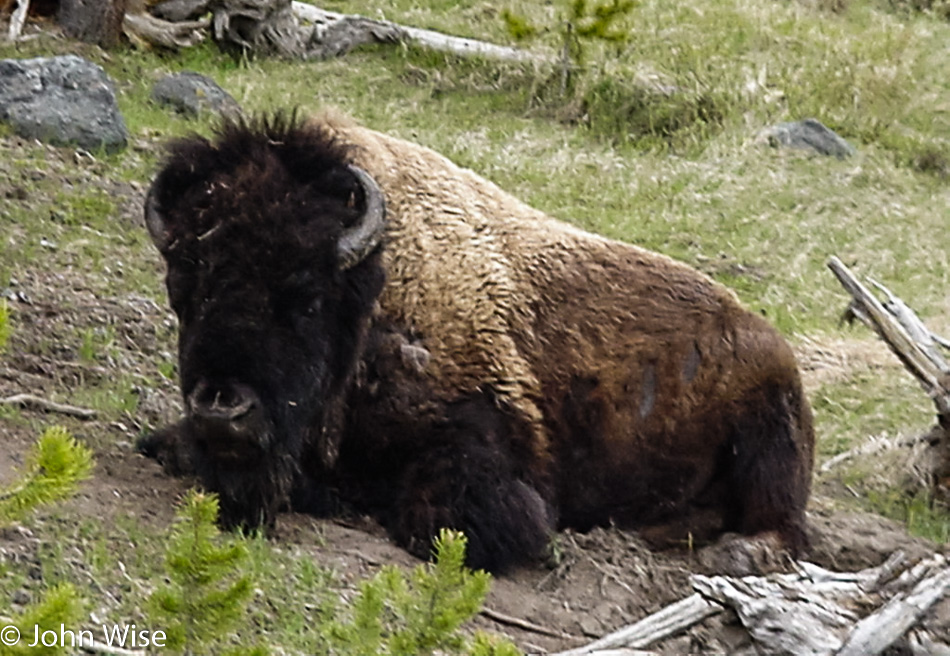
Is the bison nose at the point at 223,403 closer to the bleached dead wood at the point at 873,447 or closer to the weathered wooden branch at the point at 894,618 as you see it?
the weathered wooden branch at the point at 894,618

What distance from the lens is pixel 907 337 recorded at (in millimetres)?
7270

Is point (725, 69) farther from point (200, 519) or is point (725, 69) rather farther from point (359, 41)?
point (200, 519)

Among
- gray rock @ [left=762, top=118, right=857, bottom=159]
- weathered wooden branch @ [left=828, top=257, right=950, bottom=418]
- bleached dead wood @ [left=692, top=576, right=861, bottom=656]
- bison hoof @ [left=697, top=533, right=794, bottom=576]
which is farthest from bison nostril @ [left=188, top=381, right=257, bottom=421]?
gray rock @ [left=762, top=118, right=857, bottom=159]

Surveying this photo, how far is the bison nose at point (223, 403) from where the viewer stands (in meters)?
4.72

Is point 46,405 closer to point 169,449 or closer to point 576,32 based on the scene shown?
point 169,449

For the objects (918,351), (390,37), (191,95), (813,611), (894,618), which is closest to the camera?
(894,618)

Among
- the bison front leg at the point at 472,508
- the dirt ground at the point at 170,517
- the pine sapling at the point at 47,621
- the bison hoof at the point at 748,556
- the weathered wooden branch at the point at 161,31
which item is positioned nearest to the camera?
the pine sapling at the point at 47,621

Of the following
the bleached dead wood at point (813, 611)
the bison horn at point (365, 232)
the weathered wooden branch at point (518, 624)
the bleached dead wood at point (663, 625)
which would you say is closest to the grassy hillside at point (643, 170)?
the bison horn at point (365, 232)

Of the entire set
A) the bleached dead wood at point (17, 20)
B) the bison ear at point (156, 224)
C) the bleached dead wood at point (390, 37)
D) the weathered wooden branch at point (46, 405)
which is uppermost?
the bison ear at point (156, 224)

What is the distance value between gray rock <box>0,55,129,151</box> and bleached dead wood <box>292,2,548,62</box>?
16.4 feet

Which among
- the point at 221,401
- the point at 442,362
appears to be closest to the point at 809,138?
the point at 442,362

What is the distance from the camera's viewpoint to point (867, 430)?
8781 millimetres

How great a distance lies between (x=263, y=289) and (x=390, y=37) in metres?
10.6

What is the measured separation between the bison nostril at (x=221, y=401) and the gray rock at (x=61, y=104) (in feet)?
18.6
